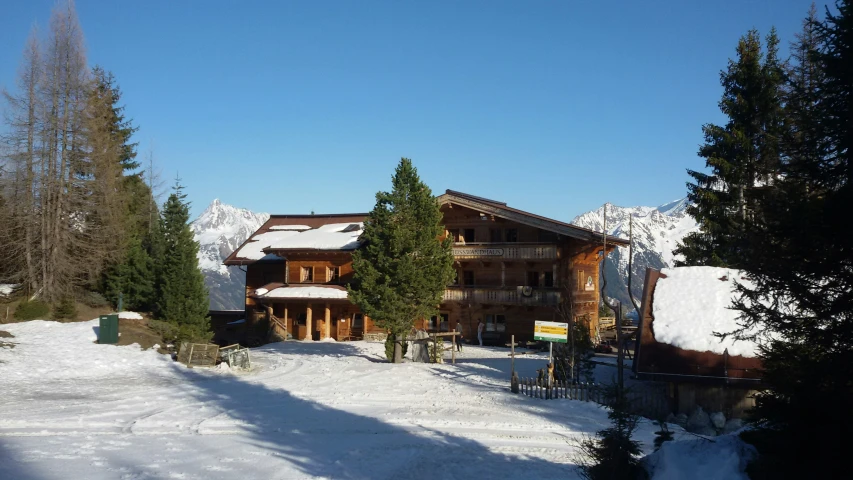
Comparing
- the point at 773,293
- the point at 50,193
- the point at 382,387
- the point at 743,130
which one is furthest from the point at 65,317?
the point at 743,130

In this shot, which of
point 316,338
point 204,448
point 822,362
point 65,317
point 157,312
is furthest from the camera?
point 316,338

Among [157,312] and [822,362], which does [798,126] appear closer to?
[822,362]

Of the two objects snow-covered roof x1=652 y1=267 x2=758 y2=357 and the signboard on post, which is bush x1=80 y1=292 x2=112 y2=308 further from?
snow-covered roof x1=652 y1=267 x2=758 y2=357

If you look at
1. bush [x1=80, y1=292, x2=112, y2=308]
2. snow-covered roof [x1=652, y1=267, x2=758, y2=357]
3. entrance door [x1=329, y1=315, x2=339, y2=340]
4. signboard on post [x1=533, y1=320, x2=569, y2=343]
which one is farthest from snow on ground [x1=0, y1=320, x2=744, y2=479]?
entrance door [x1=329, y1=315, x2=339, y2=340]

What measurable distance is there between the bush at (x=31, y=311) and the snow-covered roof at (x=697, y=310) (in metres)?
31.0

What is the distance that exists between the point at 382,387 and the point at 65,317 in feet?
67.8

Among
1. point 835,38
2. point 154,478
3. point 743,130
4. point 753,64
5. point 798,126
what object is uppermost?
point 753,64

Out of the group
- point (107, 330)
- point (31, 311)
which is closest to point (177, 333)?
point (107, 330)

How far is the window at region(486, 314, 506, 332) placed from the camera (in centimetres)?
4066

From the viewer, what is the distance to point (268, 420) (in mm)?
17750

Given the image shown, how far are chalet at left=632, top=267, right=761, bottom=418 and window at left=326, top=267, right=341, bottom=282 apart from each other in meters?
24.0

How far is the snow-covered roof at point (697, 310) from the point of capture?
21000 mm

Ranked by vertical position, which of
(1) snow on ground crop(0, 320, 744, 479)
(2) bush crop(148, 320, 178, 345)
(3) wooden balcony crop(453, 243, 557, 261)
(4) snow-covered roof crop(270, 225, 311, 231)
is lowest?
(1) snow on ground crop(0, 320, 744, 479)

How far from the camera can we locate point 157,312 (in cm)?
3647
